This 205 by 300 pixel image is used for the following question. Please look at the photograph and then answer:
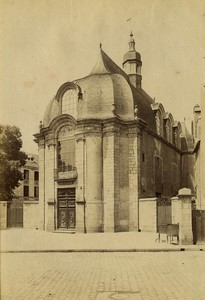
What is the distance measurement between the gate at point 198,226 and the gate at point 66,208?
32.6 ft

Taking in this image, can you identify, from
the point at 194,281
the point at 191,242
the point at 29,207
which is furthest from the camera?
the point at 29,207

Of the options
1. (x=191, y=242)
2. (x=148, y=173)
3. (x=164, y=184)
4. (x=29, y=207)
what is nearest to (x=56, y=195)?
(x=29, y=207)

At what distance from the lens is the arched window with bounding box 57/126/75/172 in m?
25.7

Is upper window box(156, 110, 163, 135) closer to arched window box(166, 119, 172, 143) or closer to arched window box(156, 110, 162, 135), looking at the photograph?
arched window box(156, 110, 162, 135)

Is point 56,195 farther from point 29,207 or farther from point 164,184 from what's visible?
point 164,184

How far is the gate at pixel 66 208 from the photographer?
25172mm

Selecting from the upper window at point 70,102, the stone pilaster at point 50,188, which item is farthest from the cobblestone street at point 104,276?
the upper window at point 70,102

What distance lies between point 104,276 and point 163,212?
47.9 feet

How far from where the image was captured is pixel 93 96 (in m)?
25.4

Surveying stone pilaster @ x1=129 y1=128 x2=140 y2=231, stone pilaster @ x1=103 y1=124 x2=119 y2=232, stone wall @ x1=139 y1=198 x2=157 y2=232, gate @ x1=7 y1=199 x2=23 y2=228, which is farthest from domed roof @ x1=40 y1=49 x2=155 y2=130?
gate @ x1=7 y1=199 x2=23 y2=228

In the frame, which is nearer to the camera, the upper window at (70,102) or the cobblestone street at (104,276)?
the cobblestone street at (104,276)

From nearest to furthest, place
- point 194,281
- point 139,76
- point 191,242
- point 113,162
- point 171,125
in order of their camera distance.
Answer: point 194,281 < point 191,242 < point 113,162 < point 171,125 < point 139,76

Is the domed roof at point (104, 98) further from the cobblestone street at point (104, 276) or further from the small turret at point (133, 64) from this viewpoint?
the cobblestone street at point (104, 276)

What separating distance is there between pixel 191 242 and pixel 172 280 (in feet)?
24.6
